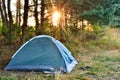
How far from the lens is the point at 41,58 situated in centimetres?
973

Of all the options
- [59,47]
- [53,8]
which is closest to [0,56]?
[59,47]

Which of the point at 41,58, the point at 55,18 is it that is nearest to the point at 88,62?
the point at 41,58

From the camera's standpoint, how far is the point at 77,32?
671 inches

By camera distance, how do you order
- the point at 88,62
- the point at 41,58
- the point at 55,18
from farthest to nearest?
the point at 55,18, the point at 88,62, the point at 41,58

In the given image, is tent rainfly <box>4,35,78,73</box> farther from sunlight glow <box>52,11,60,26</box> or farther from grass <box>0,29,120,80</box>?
sunlight glow <box>52,11,60,26</box>

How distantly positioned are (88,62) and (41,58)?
226 cm

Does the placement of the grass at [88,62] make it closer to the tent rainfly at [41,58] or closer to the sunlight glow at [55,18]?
the tent rainfly at [41,58]

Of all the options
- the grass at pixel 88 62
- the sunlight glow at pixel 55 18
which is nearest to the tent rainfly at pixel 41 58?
the grass at pixel 88 62

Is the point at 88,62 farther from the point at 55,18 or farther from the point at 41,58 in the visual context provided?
the point at 55,18

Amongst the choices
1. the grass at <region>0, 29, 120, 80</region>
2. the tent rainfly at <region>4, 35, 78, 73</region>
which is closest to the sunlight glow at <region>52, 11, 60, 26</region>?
the grass at <region>0, 29, 120, 80</region>

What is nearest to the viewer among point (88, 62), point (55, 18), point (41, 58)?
point (41, 58)

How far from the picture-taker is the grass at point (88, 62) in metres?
8.69

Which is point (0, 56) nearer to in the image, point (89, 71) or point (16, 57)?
point (16, 57)

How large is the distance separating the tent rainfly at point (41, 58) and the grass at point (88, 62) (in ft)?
0.94
